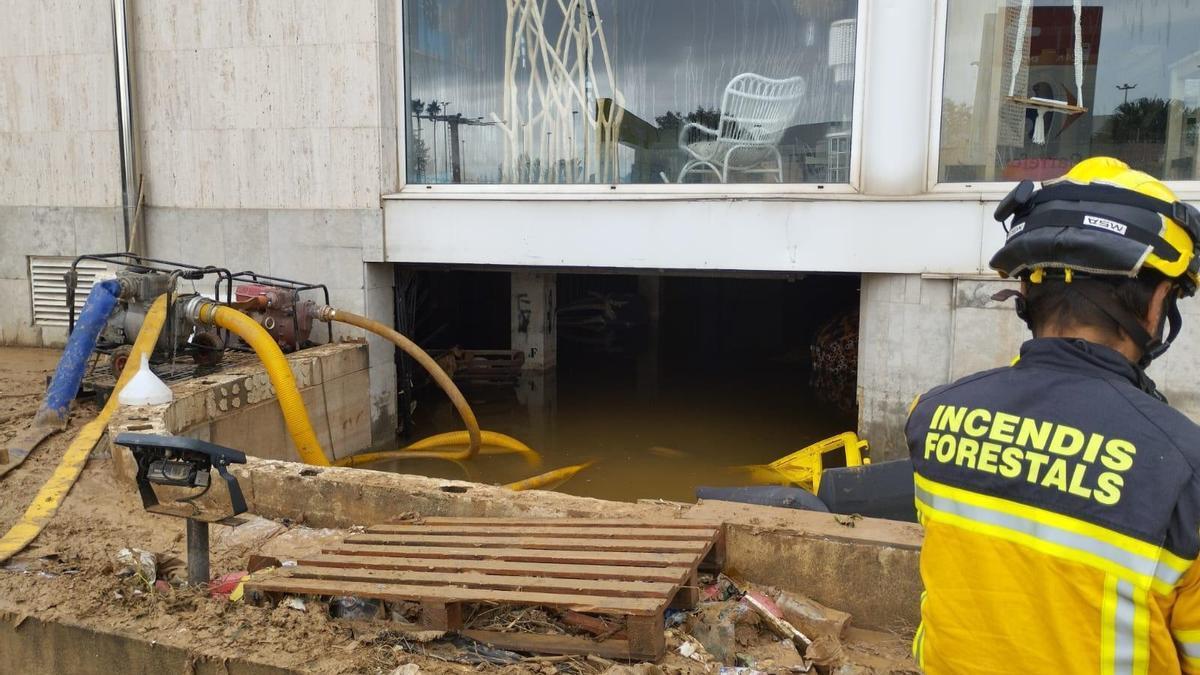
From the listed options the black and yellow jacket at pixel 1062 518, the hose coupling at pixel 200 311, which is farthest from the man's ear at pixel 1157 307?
the hose coupling at pixel 200 311

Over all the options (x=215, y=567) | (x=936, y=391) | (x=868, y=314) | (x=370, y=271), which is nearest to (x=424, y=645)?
(x=215, y=567)

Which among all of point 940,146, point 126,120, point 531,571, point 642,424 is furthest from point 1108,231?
point 126,120

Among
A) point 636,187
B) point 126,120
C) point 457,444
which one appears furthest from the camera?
point 126,120

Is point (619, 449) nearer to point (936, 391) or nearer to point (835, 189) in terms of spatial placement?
point (835, 189)

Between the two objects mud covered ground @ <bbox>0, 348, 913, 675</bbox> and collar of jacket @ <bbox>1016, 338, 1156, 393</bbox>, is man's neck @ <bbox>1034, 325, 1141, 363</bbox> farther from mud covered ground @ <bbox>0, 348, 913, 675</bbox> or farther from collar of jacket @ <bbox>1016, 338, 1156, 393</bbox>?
mud covered ground @ <bbox>0, 348, 913, 675</bbox>

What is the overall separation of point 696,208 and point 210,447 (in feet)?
16.3

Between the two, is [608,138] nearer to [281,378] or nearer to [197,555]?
[281,378]

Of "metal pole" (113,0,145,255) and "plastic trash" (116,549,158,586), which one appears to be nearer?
"plastic trash" (116,549,158,586)

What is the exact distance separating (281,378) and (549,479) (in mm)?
2517

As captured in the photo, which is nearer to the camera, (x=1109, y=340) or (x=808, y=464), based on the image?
(x=1109, y=340)

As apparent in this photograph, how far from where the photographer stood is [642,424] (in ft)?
31.7

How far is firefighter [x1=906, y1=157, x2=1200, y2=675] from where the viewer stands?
1.37 m

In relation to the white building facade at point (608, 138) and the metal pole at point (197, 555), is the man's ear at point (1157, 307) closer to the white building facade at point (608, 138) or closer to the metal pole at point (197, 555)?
the metal pole at point (197, 555)

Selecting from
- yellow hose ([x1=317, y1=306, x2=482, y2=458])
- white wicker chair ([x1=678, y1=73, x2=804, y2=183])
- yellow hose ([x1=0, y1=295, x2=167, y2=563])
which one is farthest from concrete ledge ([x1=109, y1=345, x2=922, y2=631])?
white wicker chair ([x1=678, y1=73, x2=804, y2=183])
